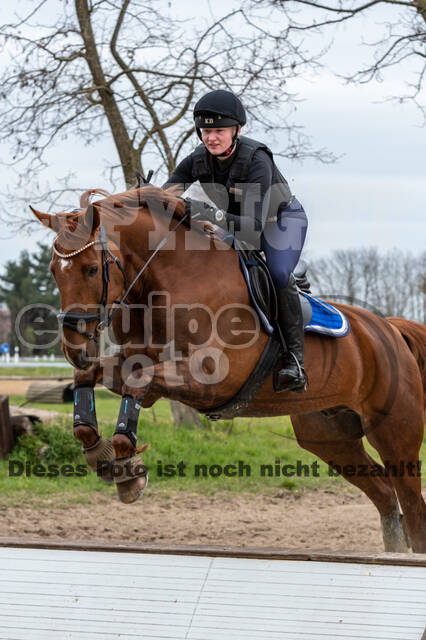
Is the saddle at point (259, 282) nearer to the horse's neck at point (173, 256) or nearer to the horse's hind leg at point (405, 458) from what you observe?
the horse's neck at point (173, 256)

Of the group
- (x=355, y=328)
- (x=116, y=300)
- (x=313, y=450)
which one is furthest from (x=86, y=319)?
(x=313, y=450)

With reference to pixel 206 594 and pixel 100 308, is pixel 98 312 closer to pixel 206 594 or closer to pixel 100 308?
pixel 100 308

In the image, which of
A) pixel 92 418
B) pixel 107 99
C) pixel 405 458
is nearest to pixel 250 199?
pixel 92 418

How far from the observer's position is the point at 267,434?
1109 centimetres

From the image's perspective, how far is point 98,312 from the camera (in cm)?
345

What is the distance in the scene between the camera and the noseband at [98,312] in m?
3.38

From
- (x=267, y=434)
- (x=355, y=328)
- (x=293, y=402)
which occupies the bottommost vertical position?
(x=267, y=434)

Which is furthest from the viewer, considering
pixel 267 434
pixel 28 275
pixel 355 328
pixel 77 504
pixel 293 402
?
pixel 28 275

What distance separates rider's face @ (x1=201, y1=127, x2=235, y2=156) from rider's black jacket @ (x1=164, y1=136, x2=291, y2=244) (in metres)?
0.08

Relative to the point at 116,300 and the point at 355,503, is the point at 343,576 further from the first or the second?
the point at 355,503

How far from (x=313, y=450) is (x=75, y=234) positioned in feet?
8.84

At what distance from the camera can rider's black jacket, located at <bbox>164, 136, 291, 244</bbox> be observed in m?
3.92

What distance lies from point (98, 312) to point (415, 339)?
9.33ft

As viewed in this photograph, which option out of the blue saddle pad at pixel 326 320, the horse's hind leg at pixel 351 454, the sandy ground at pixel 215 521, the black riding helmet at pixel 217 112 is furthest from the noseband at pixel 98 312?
the sandy ground at pixel 215 521
